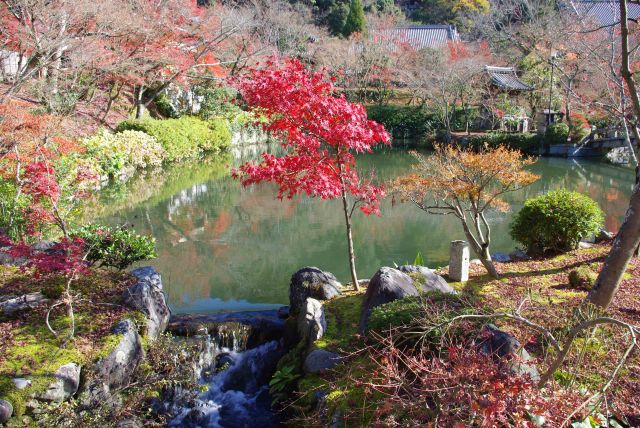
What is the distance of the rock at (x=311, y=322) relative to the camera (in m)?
5.27

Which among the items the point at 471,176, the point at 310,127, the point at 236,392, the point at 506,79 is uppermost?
the point at 506,79

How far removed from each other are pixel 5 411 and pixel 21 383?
0.30m

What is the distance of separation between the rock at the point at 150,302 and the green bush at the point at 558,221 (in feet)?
18.5

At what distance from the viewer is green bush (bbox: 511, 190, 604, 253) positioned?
791cm

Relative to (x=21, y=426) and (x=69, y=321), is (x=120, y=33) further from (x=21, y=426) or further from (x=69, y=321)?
(x=21, y=426)

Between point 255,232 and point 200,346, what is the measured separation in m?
5.30

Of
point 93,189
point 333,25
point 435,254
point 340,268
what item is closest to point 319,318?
point 340,268

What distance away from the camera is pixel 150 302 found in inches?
225

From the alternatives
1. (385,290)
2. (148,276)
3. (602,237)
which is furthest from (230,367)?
(602,237)

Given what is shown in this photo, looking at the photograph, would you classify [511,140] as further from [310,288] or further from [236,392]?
[236,392]

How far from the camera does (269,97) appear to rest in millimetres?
5965

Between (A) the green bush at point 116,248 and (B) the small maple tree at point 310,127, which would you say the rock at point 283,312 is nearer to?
(B) the small maple tree at point 310,127

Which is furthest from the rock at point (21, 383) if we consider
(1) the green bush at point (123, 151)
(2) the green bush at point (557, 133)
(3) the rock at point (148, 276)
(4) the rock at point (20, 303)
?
(2) the green bush at point (557, 133)

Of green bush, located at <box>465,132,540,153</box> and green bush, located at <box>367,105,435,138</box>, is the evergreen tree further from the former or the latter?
green bush, located at <box>465,132,540,153</box>
